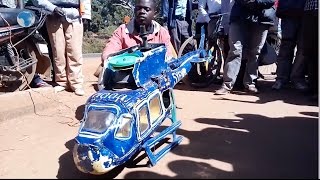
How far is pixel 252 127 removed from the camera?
3.82 meters

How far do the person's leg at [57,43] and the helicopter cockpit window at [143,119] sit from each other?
267 cm

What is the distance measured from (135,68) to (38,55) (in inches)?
107

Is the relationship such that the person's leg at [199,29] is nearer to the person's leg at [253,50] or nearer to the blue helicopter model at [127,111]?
the person's leg at [253,50]

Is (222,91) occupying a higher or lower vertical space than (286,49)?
lower

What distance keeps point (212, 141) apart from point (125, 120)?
1058mm

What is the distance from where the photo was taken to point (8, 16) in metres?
4.80

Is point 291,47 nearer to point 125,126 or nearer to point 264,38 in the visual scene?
point 264,38

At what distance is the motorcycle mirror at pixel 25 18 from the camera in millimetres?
4816

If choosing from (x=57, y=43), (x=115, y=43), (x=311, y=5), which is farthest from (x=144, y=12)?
(x=311, y=5)

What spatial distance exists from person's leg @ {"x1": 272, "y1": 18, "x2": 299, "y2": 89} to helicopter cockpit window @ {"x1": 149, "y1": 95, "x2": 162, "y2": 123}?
2901mm

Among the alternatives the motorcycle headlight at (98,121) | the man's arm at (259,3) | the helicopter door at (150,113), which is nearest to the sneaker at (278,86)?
the man's arm at (259,3)

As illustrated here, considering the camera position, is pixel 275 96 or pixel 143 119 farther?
pixel 275 96

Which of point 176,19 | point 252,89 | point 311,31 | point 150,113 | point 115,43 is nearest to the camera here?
point 150,113

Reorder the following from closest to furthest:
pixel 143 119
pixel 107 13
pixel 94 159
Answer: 1. pixel 94 159
2. pixel 143 119
3. pixel 107 13
